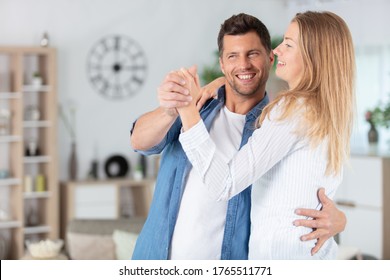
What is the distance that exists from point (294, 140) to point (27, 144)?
125 inches

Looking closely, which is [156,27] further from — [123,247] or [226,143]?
[226,143]

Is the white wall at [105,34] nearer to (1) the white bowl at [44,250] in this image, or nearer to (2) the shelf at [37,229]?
(2) the shelf at [37,229]

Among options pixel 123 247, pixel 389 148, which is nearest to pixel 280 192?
pixel 123 247

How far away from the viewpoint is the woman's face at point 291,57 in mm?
999

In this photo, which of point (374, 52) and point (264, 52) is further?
point (374, 52)

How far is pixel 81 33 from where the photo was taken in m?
4.18

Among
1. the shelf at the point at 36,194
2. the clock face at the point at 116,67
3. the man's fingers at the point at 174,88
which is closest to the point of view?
the man's fingers at the point at 174,88

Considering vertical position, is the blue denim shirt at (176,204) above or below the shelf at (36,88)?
below

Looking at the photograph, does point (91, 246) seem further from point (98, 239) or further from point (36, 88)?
point (36, 88)

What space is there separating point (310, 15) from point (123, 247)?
5.64ft

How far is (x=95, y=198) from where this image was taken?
3.97m

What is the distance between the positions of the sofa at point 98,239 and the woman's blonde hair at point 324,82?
167 cm

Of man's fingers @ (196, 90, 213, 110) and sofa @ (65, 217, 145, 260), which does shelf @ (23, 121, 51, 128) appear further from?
man's fingers @ (196, 90, 213, 110)

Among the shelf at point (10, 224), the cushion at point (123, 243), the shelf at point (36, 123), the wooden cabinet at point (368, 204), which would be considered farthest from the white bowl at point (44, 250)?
the wooden cabinet at point (368, 204)
